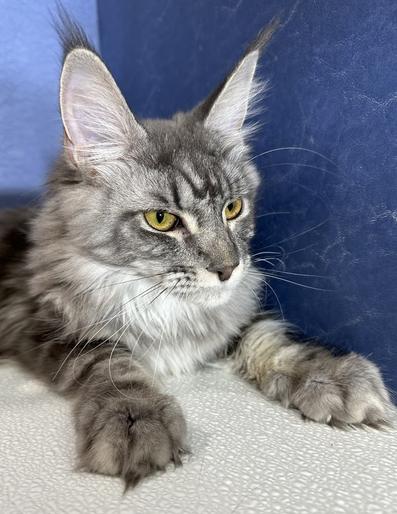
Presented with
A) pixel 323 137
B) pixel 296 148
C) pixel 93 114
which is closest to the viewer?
pixel 93 114

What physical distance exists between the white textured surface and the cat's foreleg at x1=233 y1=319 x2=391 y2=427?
0.04m

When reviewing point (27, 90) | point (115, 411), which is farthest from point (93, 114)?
point (27, 90)

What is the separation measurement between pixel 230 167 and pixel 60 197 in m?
0.47

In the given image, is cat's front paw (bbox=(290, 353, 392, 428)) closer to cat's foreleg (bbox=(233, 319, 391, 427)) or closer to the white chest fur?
cat's foreleg (bbox=(233, 319, 391, 427))

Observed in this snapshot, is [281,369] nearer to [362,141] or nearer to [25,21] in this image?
[362,141]

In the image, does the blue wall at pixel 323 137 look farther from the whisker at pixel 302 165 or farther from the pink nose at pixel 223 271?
the pink nose at pixel 223 271

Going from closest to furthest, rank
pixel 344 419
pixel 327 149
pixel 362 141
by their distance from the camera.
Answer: pixel 344 419 < pixel 362 141 < pixel 327 149

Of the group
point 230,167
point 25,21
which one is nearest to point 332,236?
point 230,167

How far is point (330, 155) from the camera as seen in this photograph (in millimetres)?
1434

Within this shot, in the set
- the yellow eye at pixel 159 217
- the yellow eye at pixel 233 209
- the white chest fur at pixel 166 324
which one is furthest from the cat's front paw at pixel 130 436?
the yellow eye at pixel 233 209

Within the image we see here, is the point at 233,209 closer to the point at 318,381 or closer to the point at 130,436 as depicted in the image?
the point at 318,381

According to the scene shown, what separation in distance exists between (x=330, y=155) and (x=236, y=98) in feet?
1.07

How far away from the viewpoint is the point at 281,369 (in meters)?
1.41

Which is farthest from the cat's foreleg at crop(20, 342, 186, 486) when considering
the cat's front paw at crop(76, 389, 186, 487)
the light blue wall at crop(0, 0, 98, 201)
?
the light blue wall at crop(0, 0, 98, 201)
